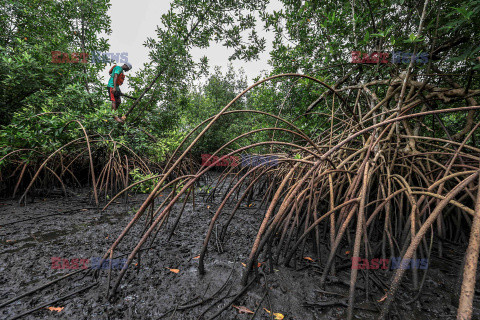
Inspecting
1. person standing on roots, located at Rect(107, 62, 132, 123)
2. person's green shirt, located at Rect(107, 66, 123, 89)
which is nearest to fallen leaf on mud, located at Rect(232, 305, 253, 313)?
person standing on roots, located at Rect(107, 62, 132, 123)

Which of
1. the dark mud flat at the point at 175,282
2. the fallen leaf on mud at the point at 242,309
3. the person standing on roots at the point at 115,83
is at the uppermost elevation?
the person standing on roots at the point at 115,83

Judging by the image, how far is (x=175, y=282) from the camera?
1.04 m

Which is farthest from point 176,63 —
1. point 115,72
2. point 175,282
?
point 175,282

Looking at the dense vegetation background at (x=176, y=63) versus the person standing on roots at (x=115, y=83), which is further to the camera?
the person standing on roots at (x=115, y=83)

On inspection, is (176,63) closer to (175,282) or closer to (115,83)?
(115,83)

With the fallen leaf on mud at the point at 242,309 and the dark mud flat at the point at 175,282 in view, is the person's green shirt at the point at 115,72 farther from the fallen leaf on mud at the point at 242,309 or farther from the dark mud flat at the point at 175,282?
the fallen leaf on mud at the point at 242,309

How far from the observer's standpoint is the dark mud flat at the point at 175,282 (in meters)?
0.86

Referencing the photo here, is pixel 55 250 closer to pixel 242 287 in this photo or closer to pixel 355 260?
pixel 242 287

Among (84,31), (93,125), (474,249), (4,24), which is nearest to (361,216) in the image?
(474,249)

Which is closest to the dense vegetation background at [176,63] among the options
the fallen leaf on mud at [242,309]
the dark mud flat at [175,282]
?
the dark mud flat at [175,282]

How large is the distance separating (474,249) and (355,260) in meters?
0.40

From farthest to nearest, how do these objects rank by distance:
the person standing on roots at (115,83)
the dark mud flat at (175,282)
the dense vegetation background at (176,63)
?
the person standing on roots at (115,83)
the dense vegetation background at (176,63)
the dark mud flat at (175,282)

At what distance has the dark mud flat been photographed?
0.86m

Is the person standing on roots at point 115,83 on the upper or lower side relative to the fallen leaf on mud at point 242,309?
upper
